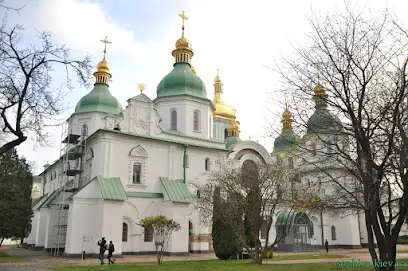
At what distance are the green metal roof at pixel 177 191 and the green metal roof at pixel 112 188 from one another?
343cm

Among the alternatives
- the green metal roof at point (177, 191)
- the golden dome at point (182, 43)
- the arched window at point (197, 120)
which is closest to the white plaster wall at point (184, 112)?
the arched window at point (197, 120)

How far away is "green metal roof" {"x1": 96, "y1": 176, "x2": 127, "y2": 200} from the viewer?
24.8 meters

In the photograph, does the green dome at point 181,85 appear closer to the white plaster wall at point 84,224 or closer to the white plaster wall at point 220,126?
the white plaster wall at point 84,224

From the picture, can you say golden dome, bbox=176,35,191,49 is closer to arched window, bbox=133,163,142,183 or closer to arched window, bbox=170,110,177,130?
arched window, bbox=170,110,177,130

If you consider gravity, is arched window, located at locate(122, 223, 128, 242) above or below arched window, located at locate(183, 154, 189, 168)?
below

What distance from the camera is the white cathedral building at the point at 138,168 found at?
2511 centimetres

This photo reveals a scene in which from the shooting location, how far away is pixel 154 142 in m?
29.0

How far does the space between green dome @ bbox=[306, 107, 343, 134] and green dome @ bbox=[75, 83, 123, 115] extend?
25.9 m

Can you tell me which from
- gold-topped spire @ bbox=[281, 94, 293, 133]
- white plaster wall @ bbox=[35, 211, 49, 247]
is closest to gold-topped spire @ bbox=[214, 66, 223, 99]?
white plaster wall @ bbox=[35, 211, 49, 247]

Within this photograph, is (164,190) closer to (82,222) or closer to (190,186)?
(190,186)

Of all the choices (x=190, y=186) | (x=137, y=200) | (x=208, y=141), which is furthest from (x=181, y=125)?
(x=137, y=200)

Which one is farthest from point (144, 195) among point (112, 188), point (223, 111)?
point (223, 111)

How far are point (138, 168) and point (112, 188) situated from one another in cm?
311

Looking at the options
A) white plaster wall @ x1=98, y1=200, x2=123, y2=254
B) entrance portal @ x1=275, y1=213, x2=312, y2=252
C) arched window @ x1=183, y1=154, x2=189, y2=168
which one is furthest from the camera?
entrance portal @ x1=275, y1=213, x2=312, y2=252
